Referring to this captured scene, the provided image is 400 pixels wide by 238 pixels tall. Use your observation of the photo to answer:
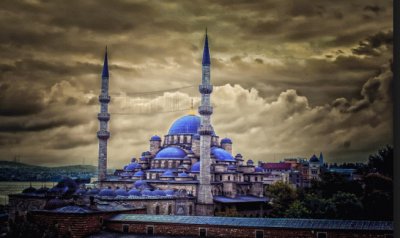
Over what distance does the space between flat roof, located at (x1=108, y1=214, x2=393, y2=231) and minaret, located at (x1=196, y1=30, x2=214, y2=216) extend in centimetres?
771

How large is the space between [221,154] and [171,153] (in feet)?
6.12

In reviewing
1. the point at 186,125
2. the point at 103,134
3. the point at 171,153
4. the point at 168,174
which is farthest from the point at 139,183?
the point at 186,125

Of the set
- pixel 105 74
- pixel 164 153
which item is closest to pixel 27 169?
pixel 105 74

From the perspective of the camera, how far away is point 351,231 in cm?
580

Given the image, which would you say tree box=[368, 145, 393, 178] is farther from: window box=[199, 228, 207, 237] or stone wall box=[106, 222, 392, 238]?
window box=[199, 228, 207, 237]

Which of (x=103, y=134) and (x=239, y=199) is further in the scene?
(x=239, y=199)

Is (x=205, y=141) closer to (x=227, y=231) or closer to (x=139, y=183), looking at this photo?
(x=139, y=183)

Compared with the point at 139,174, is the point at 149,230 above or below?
below

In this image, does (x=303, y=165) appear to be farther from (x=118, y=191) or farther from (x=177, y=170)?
(x=118, y=191)

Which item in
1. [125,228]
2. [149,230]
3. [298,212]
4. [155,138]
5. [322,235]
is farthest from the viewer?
[155,138]

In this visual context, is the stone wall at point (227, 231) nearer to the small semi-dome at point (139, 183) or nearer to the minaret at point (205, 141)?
the minaret at point (205, 141)

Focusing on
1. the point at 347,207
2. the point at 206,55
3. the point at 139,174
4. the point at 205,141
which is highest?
the point at 206,55

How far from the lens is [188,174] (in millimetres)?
16688

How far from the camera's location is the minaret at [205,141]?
14.4 meters
